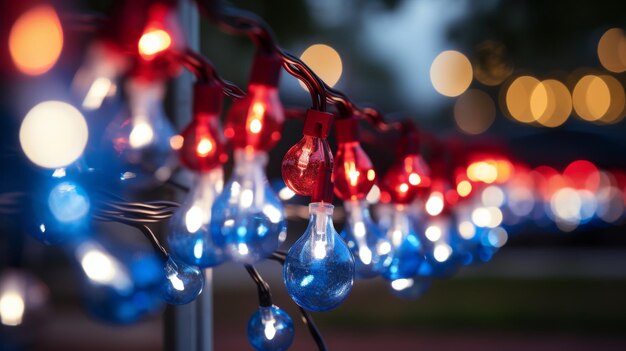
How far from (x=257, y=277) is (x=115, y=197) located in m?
0.30

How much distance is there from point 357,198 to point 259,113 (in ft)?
1.18

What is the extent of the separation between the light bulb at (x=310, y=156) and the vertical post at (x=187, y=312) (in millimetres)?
610

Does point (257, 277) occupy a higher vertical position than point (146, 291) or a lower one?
higher

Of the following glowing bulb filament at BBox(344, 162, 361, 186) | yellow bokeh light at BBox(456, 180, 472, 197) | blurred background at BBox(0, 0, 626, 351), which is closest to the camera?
glowing bulb filament at BBox(344, 162, 361, 186)

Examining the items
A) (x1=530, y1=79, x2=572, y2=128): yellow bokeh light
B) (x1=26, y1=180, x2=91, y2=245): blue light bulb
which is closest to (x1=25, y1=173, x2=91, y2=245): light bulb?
(x1=26, y1=180, x2=91, y2=245): blue light bulb

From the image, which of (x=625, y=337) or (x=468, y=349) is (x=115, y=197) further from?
(x=625, y=337)

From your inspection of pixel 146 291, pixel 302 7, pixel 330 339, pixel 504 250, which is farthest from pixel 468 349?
pixel 146 291

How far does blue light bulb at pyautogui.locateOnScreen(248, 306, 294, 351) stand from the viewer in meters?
1.09

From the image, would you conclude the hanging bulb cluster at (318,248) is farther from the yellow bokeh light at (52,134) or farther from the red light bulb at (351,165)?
the yellow bokeh light at (52,134)

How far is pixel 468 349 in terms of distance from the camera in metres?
6.36

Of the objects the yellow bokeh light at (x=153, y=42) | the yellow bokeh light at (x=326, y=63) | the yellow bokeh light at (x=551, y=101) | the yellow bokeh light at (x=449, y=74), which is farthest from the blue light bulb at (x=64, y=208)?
the yellow bokeh light at (x=551, y=101)

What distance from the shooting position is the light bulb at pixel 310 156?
877 millimetres

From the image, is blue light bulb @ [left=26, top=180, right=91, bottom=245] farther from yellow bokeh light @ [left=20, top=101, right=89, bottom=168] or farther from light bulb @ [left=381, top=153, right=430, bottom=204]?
light bulb @ [left=381, top=153, right=430, bottom=204]

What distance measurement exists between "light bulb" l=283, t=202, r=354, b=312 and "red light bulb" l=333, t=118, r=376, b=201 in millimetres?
170
